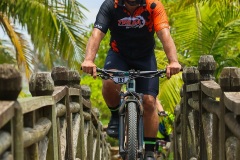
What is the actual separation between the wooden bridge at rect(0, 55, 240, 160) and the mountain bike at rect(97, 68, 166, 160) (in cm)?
43

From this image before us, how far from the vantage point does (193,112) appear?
21.1 ft

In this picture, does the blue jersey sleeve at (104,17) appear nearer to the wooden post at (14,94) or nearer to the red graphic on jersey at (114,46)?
the red graphic on jersey at (114,46)

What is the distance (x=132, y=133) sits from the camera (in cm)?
532

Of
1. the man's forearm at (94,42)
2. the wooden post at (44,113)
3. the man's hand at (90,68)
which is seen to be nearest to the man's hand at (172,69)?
the man's hand at (90,68)

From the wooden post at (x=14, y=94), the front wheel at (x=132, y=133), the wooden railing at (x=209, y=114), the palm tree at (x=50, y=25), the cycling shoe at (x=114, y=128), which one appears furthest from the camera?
the palm tree at (x=50, y=25)

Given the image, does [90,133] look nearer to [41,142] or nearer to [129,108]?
[129,108]

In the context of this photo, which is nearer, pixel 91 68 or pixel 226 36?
pixel 91 68

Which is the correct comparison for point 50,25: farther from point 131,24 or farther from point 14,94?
point 14,94

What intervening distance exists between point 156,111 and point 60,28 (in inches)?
322

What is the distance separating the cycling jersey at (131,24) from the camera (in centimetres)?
589

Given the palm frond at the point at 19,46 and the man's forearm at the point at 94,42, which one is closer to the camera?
the man's forearm at the point at 94,42

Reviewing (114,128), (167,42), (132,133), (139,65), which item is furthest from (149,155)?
(167,42)

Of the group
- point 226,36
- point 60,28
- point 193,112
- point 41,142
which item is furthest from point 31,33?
point 41,142

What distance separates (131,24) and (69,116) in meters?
0.97
